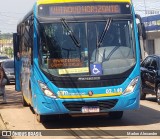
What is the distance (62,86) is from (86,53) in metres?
0.96

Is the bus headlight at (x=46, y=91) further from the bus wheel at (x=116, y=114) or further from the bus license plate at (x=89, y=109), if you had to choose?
the bus wheel at (x=116, y=114)

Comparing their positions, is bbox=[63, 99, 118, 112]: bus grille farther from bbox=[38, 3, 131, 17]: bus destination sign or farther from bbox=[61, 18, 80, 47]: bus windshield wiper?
bbox=[38, 3, 131, 17]: bus destination sign

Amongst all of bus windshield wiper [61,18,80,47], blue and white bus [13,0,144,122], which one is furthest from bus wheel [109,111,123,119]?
bus windshield wiper [61,18,80,47]

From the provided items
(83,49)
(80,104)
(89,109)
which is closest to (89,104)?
(89,109)

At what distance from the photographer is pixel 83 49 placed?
10367 mm

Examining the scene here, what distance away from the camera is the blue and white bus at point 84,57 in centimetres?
1020

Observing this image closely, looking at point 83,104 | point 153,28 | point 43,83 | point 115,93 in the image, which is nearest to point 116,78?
point 115,93

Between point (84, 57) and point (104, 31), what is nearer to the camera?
point (84, 57)

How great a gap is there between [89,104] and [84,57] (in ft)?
3.58

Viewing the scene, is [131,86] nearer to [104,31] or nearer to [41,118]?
[104,31]

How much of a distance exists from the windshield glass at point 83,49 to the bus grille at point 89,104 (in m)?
0.65

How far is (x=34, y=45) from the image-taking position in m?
10.5

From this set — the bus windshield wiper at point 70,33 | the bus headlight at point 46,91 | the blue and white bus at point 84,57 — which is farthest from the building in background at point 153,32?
the bus headlight at point 46,91

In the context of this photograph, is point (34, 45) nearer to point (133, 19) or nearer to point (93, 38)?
point (93, 38)
